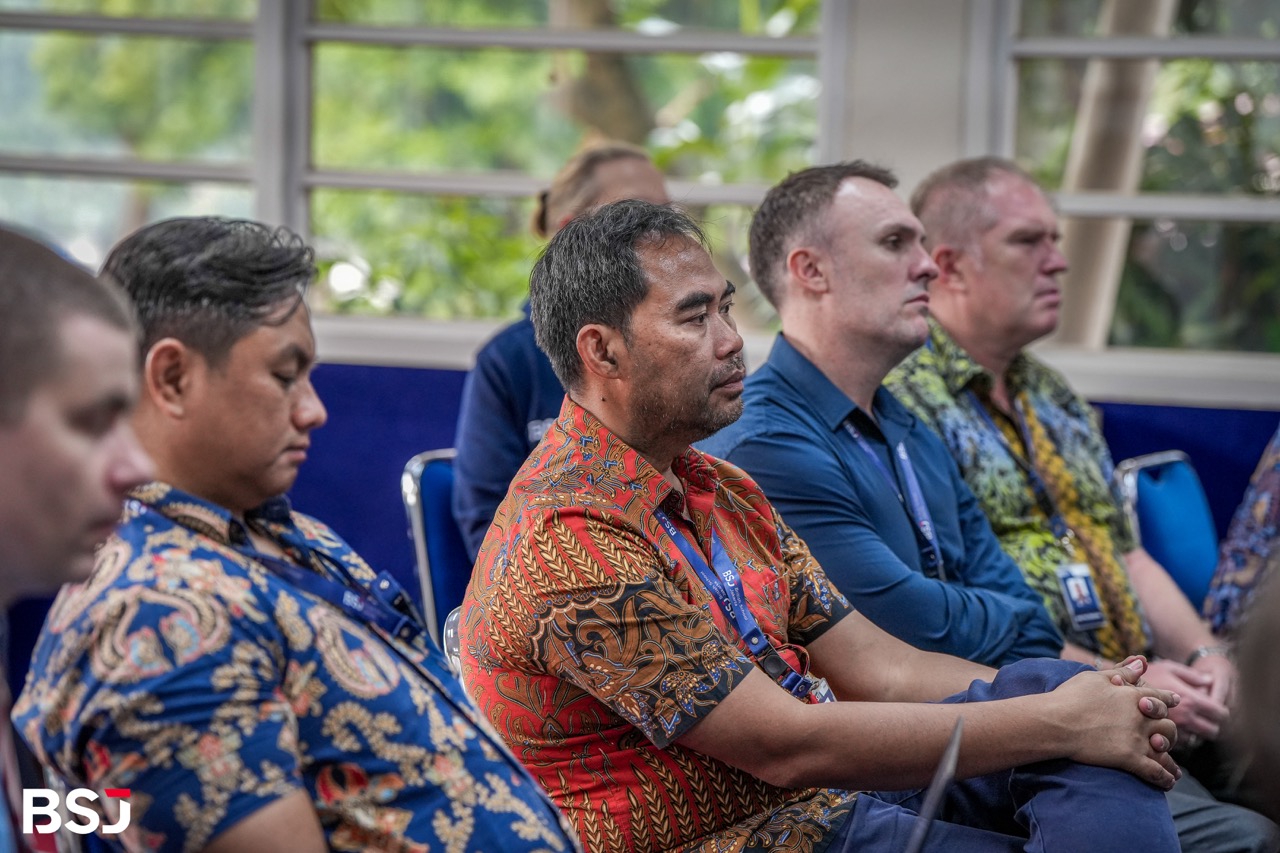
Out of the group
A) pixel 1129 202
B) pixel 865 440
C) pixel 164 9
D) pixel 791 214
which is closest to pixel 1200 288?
pixel 1129 202

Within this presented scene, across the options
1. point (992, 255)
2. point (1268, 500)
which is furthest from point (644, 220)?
point (1268, 500)

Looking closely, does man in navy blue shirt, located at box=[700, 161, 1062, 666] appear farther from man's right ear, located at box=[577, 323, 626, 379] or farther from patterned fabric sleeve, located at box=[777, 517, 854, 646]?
man's right ear, located at box=[577, 323, 626, 379]

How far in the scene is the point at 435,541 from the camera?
8.23 ft

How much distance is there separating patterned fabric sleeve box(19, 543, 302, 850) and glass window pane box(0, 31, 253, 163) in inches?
122

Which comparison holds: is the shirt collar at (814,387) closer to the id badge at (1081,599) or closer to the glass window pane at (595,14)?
the id badge at (1081,599)

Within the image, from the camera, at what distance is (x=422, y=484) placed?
8.35ft

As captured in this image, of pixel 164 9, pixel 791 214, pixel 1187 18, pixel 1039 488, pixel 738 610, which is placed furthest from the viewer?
pixel 164 9

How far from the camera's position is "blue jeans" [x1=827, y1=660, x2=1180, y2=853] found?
1.57m

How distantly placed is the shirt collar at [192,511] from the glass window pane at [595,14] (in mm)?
2828

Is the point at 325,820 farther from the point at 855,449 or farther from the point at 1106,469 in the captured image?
the point at 1106,469

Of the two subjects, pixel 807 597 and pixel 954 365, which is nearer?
pixel 807 597

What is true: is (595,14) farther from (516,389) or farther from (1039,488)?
(1039,488)

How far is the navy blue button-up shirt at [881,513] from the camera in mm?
2123

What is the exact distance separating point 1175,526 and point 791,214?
1.22 metres
